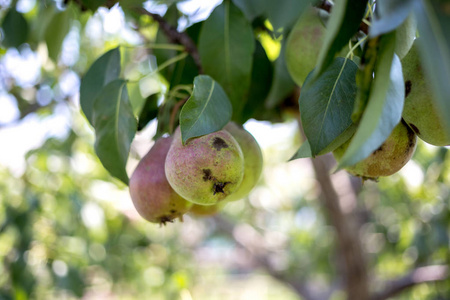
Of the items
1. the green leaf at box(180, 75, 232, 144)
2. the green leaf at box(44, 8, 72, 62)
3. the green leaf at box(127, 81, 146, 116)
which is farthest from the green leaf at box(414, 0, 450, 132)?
the green leaf at box(44, 8, 72, 62)

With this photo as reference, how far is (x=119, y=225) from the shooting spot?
325 cm

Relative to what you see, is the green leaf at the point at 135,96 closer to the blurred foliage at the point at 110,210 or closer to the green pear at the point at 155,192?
the blurred foliage at the point at 110,210

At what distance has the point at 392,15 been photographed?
383mm

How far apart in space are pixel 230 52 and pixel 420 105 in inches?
15.7

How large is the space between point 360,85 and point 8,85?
2204 millimetres

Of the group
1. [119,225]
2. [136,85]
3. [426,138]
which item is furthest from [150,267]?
[426,138]

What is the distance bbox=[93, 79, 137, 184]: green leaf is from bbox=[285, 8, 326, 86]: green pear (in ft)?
1.07

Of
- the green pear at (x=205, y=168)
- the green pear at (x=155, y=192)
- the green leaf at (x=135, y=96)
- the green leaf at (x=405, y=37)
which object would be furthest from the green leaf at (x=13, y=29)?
the green leaf at (x=405, y=37)

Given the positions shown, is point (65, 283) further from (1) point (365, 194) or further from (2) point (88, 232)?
(1) point (365, 194)

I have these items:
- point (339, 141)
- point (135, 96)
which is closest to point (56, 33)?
point (135, 96)

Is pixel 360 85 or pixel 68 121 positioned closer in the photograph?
pixel 360 85

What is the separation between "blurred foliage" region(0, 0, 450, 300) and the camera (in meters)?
1.76

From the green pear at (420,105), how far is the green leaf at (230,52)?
32 centimetres

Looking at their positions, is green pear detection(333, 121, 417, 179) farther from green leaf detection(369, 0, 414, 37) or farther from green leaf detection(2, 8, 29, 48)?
green leaf detection(2, 8, 29, 48)
